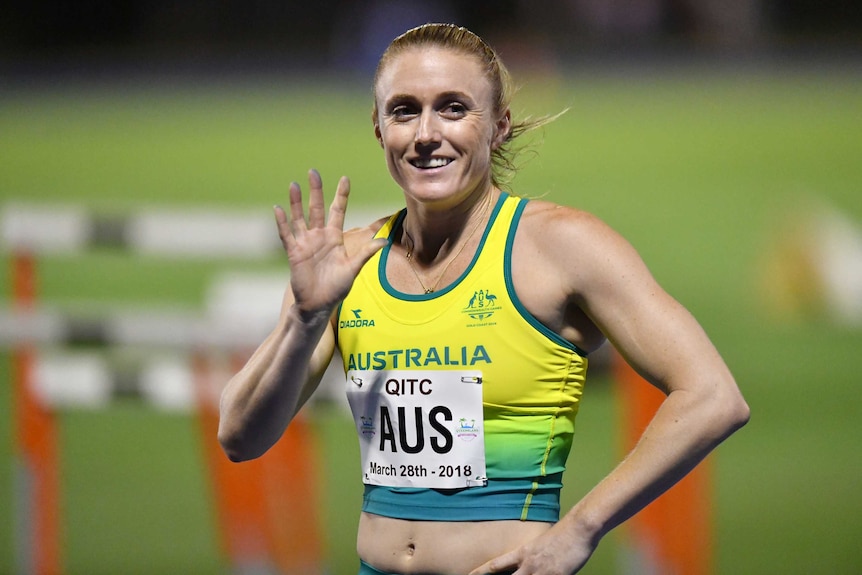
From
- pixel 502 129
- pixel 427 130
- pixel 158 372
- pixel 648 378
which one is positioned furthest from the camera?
pixel 158 372

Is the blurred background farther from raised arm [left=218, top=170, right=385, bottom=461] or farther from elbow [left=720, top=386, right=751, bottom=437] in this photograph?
elbow [left=720, top=386, right=751, bottom=437]

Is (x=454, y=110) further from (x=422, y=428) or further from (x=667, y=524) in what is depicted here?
(x=667, y=524)

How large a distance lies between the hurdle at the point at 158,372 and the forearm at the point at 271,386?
6.48 feet

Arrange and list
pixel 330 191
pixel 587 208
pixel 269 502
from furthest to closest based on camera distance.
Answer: pixel 587 208 < pixel 330 191 < pixel 269 502

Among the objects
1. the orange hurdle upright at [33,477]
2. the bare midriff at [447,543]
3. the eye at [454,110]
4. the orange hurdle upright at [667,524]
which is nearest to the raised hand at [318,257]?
the eye at [454,110]

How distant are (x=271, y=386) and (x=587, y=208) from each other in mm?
13335

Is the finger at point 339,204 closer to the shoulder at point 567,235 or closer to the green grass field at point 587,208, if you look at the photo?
the shoulder at point 567,235

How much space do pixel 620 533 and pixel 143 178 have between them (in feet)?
47.2

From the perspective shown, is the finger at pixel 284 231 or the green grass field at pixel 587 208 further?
the green grass field at pixel 587 208

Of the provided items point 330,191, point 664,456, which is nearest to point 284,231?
point 664,456

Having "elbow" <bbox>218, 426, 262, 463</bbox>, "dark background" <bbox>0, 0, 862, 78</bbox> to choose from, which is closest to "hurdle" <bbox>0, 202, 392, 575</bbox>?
"elbow" <bbox>218, 426, 262, 463</bbox>

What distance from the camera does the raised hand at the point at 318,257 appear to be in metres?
2.63

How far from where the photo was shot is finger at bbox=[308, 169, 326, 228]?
2682 mm

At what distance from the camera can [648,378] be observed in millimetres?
2615
